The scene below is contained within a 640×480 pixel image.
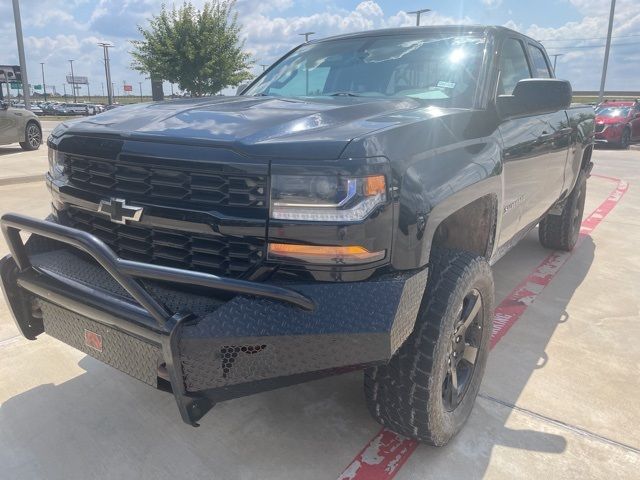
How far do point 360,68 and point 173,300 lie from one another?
1.96 metres

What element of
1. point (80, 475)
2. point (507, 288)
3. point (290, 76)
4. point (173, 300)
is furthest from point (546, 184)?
point (80, 475)

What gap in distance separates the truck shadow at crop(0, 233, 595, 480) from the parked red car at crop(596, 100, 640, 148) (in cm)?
1638

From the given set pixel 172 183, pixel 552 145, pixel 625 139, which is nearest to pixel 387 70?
pixel 552 145

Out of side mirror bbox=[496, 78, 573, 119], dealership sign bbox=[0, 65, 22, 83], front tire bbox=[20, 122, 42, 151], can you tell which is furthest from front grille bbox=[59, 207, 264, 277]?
dealership sign bbox=[0, 65, 22, 83]

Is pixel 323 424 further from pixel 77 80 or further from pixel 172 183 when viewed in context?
pixel 77 80

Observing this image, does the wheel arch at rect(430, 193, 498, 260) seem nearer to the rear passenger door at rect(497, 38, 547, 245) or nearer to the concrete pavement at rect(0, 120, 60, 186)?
the rear passenger door at rect(497, 38, 547, 245)

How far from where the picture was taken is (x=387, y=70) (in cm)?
307

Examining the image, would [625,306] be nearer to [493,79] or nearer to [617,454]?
[617,454]

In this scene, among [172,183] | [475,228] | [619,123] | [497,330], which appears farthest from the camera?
[619,123]

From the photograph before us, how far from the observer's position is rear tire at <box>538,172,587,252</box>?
5023 mm

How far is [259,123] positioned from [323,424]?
4.56 feet

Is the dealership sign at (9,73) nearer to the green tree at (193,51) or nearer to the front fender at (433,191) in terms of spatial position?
the green tree at (193,51)

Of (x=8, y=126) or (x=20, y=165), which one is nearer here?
(x=20, y=165)

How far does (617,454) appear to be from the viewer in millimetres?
2305
